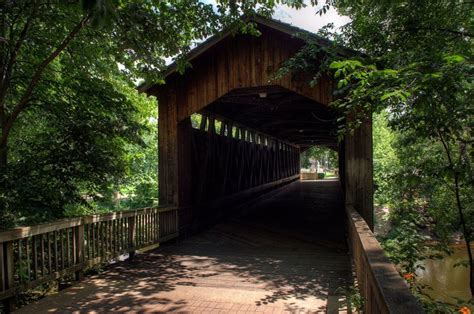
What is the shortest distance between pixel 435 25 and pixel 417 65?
9.31ft

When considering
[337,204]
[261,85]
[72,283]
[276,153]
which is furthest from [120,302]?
[276,153]

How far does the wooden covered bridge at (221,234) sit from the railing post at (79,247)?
0.01 m

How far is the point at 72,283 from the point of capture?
16.2 feet

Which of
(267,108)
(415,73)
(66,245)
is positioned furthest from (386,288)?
(267,108)

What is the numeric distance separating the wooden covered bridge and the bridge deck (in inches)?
0.8

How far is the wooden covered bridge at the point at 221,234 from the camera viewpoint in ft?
13.3

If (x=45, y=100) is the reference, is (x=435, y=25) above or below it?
above

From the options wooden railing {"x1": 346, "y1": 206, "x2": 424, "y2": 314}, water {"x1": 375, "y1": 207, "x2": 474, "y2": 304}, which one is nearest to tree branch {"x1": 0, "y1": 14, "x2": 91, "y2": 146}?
wooden railing {"x1": 346, "y1": 206, "x2": 424, "y2": 314}

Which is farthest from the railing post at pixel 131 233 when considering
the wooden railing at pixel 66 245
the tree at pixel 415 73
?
the tree at pixel 415 73

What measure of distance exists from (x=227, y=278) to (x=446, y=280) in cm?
1138

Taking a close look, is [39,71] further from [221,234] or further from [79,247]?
[221,234]

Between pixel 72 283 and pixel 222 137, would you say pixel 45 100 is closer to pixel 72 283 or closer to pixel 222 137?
pixel 72 283

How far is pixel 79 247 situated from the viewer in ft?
16.3

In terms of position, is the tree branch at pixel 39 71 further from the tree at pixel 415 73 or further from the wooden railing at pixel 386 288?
the wooden railing at pixel 386 288
